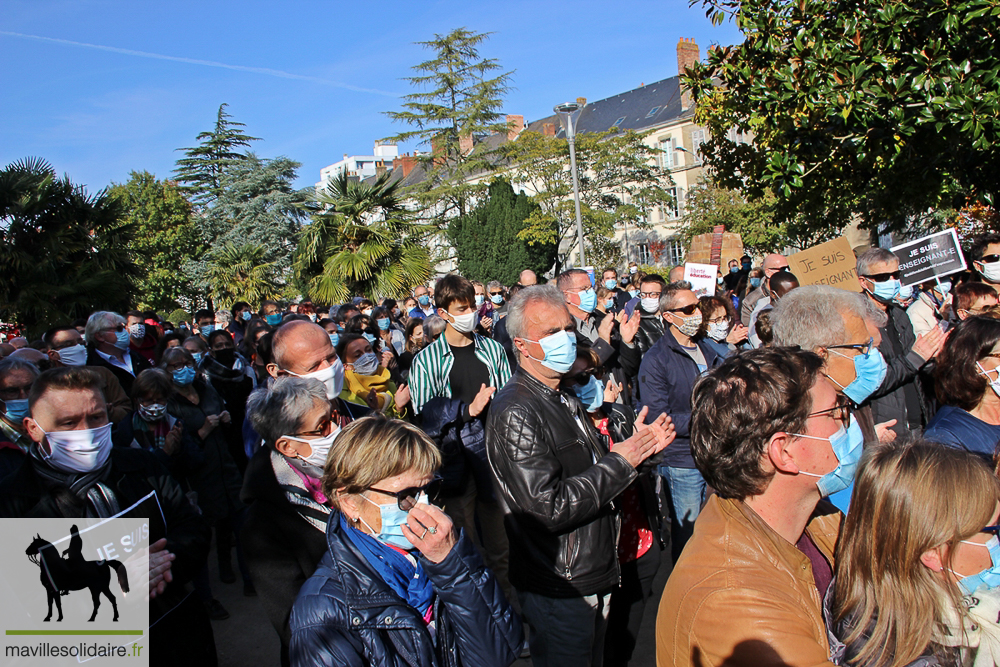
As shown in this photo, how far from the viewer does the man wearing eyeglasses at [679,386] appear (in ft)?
13.3

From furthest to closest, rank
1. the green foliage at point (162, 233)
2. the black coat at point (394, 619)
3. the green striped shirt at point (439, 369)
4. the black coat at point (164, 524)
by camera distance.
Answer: the green foliage at point (162, 233), the green striped shirt at point (439, 369), the black coat at point (164, 524), the black coat at point (394, 619)

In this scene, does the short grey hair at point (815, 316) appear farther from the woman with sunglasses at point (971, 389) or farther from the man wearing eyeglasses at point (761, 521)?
the man wearing eyeglasses at point (761, 521)

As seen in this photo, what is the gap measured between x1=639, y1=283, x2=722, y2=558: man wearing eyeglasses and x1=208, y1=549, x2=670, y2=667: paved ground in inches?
21.5

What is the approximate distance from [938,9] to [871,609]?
6.74m

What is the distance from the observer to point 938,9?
21.0 feet

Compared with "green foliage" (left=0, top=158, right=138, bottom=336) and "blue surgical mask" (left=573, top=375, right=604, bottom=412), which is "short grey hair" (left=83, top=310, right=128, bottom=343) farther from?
"green foliage" (left=0, top=158, right=138, bottom=336)

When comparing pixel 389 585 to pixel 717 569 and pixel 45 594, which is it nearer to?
pixel 717 569

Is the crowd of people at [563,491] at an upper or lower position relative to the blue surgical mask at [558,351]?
lower

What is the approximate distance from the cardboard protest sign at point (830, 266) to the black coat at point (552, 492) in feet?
11.4

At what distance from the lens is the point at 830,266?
5.65 m

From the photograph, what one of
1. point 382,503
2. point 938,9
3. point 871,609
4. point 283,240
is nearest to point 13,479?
point 382,503

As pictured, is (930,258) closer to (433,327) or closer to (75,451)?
(433,327)

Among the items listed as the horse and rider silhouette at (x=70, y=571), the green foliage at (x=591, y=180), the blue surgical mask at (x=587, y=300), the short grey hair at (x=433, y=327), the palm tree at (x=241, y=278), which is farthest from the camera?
the green foliage at (x=591, y=180)

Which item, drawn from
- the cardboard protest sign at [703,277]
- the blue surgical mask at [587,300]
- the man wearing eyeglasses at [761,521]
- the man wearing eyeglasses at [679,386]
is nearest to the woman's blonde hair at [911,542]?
the man wearing eyeglasses at [761,521]
